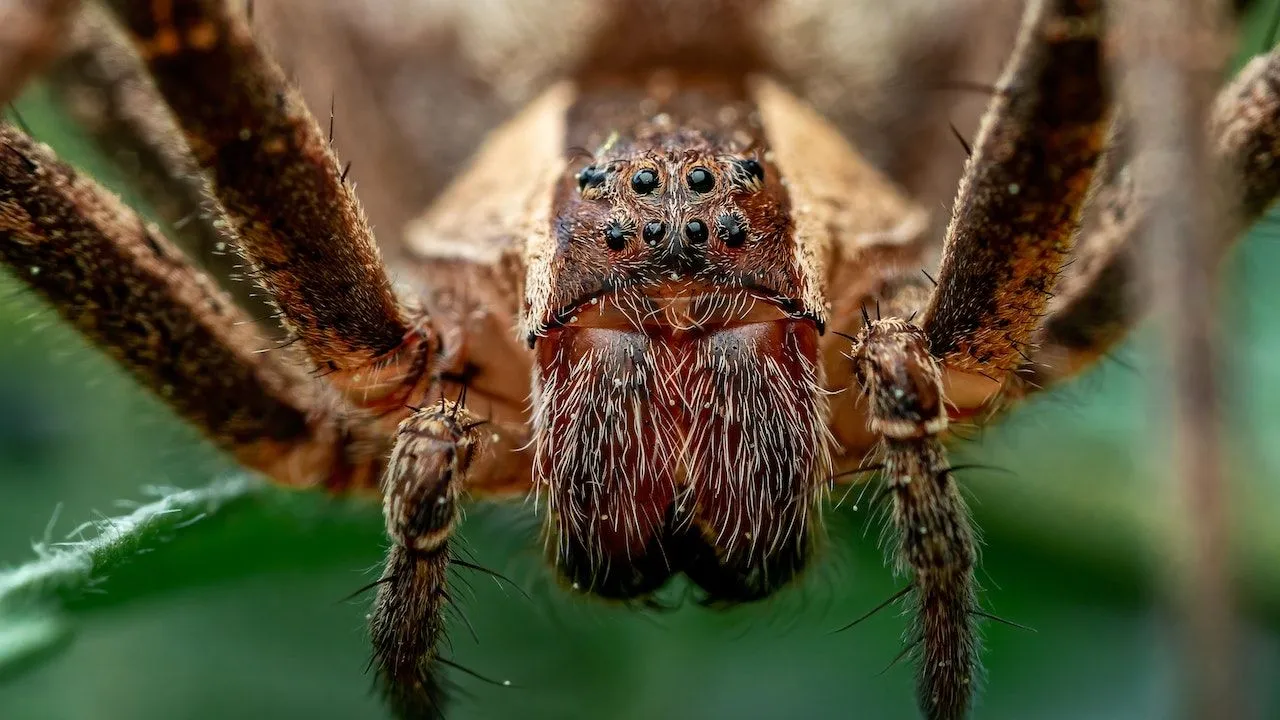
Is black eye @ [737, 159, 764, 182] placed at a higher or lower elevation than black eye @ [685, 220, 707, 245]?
higher

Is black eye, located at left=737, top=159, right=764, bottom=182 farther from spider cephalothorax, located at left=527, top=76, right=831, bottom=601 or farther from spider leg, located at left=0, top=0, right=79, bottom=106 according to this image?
spider leg, located at left=0, top=0, right=79, bottom=106

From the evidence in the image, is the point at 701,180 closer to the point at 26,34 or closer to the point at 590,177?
the point at 590,177

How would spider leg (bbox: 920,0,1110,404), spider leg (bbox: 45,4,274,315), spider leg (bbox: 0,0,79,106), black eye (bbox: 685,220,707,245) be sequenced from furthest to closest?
1. spider leg (bbox: 45,4,274,315)
2. black eye (bbox: 685,220,707,245)
3. spider leg (bbox: 920,0,1110,404)
4. spider leg (bbox: 0,0,79,106)

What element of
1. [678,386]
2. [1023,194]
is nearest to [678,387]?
[678,386]

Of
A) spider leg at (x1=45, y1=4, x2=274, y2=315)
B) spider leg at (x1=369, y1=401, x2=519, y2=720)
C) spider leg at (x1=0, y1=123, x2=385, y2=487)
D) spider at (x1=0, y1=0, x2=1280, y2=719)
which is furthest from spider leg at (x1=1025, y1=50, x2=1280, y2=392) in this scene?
spider leg at (x1=45, y1=4, x2=274, y2=315)

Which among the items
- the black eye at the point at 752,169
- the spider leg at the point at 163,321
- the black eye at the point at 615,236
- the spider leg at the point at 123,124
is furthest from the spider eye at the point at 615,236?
the spider leg at the point at 123,124

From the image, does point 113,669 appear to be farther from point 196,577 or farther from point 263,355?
point 263,355
